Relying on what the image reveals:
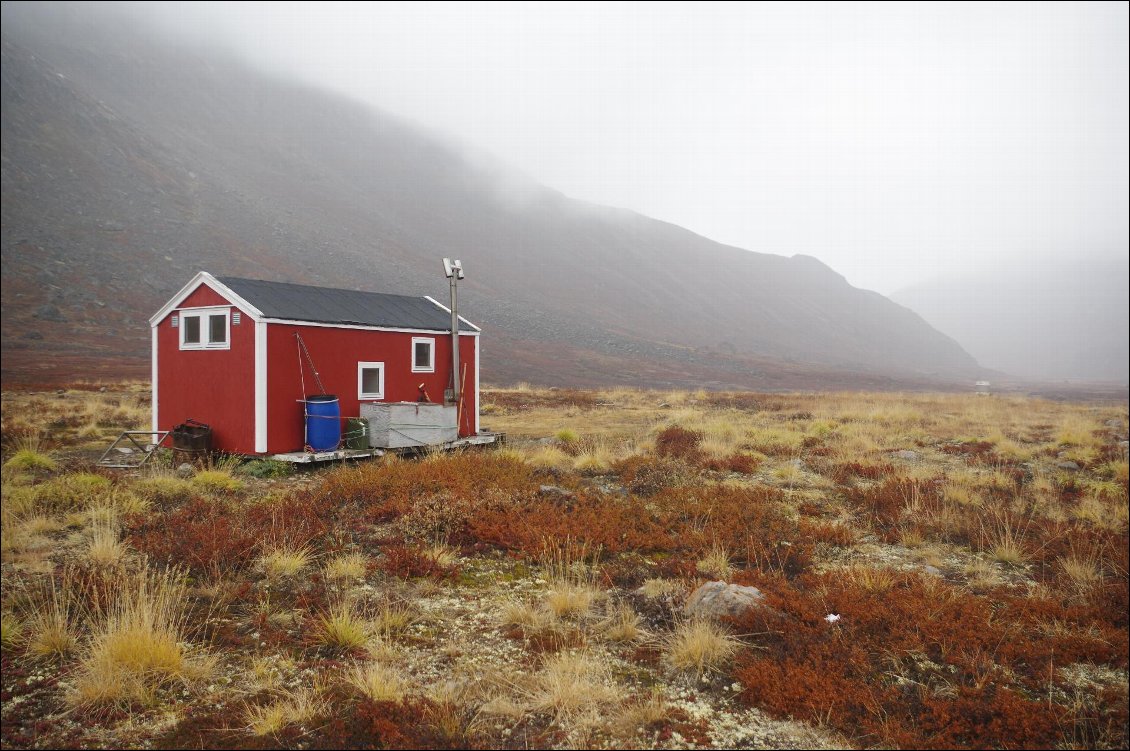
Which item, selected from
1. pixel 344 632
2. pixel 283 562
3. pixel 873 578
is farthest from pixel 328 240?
pixel 873 578

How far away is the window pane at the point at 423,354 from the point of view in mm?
16750

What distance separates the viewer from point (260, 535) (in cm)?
762

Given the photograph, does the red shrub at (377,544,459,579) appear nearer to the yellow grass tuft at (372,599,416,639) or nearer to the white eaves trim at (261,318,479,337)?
the yellow grass tuft at (372,599,416,639)

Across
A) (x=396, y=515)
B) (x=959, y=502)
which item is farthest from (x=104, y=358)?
(x=959, y=502)

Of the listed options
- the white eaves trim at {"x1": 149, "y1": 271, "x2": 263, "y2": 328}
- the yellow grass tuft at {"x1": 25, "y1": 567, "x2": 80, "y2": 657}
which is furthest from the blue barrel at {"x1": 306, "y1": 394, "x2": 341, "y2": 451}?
the yellow grass tuft at {"x1": 25, "y1": 567, "x2": 80, "y2": 657}

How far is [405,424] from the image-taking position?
14516mm

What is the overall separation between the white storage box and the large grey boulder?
9.90 metres

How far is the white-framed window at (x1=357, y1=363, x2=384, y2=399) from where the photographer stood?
49.9ft

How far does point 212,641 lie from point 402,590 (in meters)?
1.88

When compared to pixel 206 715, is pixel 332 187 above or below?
above

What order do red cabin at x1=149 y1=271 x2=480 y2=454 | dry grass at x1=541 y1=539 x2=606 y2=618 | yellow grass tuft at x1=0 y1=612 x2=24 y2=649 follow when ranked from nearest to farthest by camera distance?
yellow grass tuft at x1=0 y1=612 x2=24 y2=649
dry grass at x1=541 y1=539 x2=606 y2=618
red cabin at x1=149 y1=271 x2=480 y2=454

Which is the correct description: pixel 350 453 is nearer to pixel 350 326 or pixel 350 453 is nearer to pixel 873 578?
pixel 350 326

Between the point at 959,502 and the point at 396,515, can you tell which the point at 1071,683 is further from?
the point at 396,515

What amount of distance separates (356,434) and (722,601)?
422 inches
